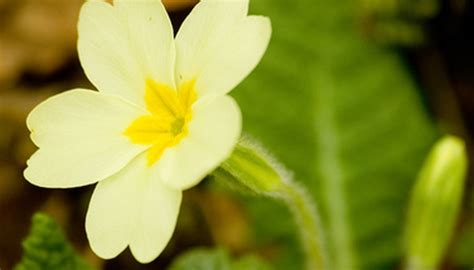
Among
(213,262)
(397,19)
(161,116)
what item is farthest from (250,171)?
(397,19)

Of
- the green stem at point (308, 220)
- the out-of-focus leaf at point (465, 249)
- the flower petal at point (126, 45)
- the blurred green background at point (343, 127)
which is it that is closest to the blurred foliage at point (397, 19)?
the blurred green background at point (343, 127)

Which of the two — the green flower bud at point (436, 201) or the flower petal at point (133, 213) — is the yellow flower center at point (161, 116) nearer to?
the flower petal at point (133, 213)

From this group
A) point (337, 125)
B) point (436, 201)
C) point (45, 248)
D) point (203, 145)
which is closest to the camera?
point (203, 145)

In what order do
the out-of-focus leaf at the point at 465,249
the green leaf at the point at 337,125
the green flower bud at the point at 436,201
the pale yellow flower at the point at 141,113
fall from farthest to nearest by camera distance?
the green leaf at the point at 337,125, the out-of-focus leaf at the point at 465,249, the green flower bud at the point at 436,201, the pale yellow flower at the point at 141,113

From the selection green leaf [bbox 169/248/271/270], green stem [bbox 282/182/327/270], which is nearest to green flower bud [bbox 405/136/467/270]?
green stem [bbox 282/182/327/270]

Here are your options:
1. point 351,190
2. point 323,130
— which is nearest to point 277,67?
point 323,130

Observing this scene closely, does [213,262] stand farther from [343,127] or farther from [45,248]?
[343,127]
